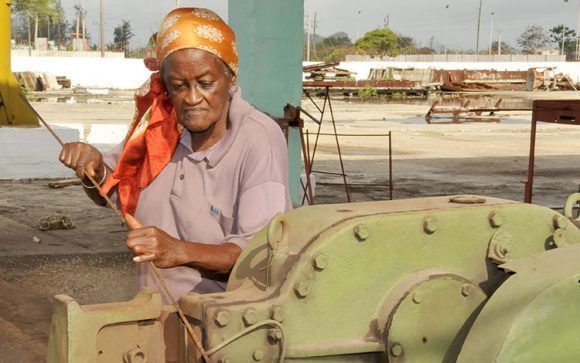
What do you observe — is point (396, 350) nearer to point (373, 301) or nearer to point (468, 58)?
point (373, 301)

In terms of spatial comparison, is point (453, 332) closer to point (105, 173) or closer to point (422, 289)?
point (422, 289)

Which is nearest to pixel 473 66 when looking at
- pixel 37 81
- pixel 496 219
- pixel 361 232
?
pixel 37 81

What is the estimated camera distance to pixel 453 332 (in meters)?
2.20

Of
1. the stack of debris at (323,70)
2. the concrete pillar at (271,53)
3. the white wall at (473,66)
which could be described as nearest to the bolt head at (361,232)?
the stack of debris at (323,70)

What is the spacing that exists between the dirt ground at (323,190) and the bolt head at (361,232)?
11.8 feet

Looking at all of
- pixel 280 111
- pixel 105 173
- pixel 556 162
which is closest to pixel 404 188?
pixel 280 111

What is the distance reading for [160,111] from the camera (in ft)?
8.79

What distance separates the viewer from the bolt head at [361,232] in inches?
81.7

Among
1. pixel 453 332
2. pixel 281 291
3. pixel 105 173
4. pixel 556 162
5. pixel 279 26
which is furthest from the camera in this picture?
pixel 556 162

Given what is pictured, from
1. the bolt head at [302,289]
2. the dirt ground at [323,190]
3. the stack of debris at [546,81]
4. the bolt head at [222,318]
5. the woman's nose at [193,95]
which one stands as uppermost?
the woman's nose at [193,95]

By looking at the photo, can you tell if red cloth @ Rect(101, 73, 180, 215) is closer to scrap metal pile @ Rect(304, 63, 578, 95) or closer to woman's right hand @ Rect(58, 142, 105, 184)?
woman's right hand @ Rect(58, 142, 105, 184)

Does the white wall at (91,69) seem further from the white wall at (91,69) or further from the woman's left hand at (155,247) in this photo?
the woman's left hand at (155,247)

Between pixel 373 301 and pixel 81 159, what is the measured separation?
41.7 inches

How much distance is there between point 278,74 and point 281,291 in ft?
25.7
